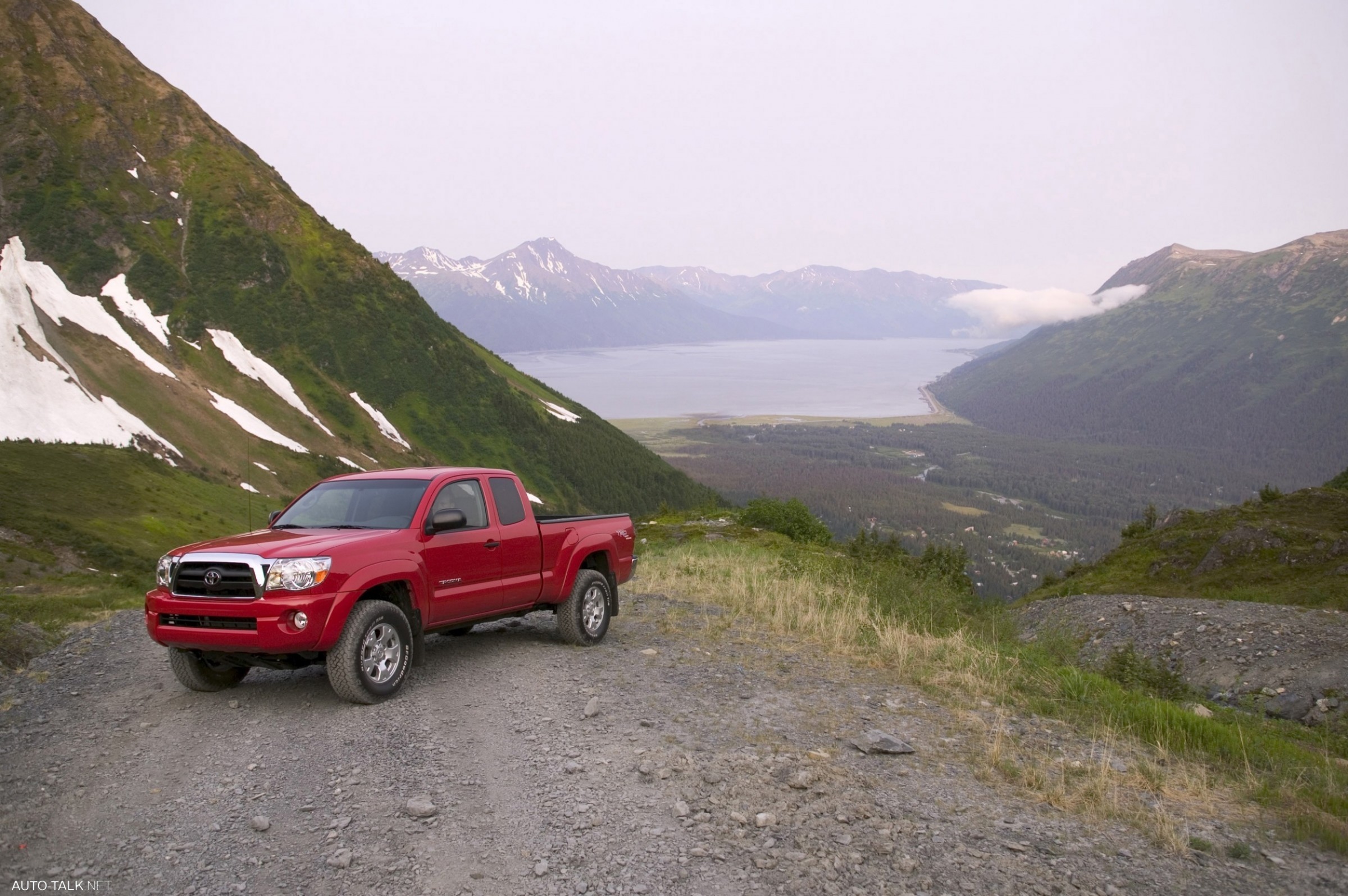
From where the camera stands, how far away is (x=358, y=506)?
9.35 meters

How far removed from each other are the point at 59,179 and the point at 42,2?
77.2ft

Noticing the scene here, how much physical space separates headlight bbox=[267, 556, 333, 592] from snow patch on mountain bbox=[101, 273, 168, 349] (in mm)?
70182

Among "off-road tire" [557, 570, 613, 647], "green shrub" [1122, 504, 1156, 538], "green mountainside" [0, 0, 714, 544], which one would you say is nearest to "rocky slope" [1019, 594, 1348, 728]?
"off-road tire" [557, 570, 613, 647]

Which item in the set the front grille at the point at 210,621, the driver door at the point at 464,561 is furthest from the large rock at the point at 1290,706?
the front grille at the point at 210,621

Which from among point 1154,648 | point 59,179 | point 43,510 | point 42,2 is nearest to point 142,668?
point 1154,648

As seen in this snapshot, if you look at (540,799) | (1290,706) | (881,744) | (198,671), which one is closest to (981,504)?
(1290,706)

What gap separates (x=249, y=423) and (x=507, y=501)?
61493 mm

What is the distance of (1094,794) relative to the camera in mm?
6352

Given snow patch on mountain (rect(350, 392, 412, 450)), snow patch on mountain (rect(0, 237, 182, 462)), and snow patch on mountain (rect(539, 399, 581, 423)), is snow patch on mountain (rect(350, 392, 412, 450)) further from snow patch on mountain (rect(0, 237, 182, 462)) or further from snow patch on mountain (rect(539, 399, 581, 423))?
snow patch on mountain (rect(539, 399, 581, 423))

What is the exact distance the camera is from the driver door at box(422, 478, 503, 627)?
8969 mm

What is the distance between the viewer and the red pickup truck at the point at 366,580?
25.3ft

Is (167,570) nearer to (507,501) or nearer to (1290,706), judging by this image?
(507,501)

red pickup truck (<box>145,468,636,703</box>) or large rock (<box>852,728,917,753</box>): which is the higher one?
red pickup truck (<box>145,468,636,703</box>)

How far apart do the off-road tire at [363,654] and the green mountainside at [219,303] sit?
41344 millimetres
